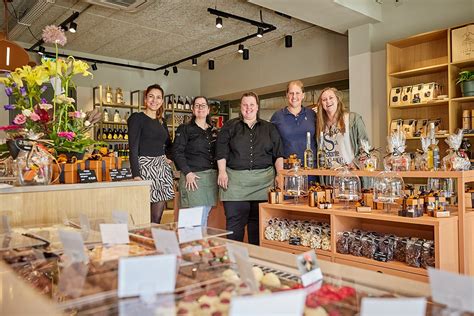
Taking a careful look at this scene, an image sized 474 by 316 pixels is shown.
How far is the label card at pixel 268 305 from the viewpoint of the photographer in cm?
68

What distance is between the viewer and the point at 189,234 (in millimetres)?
1507

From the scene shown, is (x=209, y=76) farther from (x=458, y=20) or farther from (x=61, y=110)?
(x=61, y=110)

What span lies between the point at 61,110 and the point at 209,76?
6200mm

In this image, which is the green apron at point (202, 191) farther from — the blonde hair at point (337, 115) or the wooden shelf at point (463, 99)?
the wooden shelf at point (463, 99)

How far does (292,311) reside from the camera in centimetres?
72

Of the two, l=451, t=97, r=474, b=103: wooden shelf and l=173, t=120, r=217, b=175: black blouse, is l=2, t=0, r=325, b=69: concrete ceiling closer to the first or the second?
l=173, t=120, r=217, b=175: black blouse

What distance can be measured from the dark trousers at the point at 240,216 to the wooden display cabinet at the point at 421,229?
0.66 meters

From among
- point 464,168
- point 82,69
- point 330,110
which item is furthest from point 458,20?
point 82,69

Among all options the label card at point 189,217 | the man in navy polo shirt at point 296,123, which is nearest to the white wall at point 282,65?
the man in navy polo shirt at point 296,123

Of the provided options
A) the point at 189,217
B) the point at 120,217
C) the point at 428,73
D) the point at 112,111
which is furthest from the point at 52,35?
the point at 112,111

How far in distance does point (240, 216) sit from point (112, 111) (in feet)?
16.5

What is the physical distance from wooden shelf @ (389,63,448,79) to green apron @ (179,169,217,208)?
2.51m

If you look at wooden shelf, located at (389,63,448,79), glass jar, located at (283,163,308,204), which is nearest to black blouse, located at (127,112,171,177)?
glass jar, located at (283,163,308,204)

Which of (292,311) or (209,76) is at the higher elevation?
(209,76)
